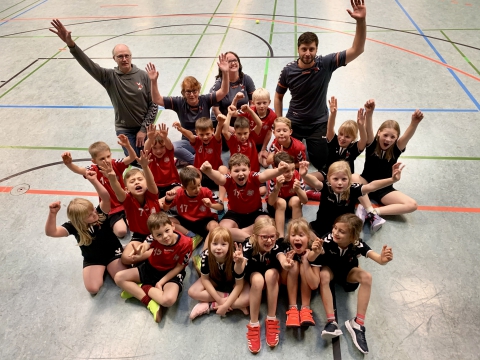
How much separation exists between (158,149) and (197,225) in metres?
0.94

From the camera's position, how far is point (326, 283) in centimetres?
266

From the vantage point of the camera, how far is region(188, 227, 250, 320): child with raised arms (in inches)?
102

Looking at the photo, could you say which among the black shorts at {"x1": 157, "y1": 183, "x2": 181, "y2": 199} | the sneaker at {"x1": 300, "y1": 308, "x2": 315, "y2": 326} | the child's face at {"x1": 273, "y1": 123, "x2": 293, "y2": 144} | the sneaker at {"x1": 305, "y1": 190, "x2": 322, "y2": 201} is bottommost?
the sneaker at {"x1": 300, "y1": 308, "x2": 315, "y2": 326}

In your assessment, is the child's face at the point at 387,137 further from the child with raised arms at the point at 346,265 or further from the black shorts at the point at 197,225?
the black shorts at the point at 197,225

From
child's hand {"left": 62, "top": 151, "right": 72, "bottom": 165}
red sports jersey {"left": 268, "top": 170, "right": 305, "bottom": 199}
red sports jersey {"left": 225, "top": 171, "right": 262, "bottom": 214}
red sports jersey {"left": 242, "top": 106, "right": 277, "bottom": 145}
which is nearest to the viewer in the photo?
child's hand {"left": 62, "top": 151, "right": 72, "bottom": 165}

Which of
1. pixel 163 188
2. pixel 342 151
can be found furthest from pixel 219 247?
pixel 342 151

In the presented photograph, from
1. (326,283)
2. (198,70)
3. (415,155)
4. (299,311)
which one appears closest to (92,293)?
(299,311)

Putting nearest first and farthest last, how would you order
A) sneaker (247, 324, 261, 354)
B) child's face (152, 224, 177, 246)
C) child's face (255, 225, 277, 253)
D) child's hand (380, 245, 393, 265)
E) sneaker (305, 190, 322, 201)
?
1. child's hand (380, 245, 393, 265)
2. sneaker (247, 324, 261, 354)
3. child's face (255, 225, 277, 253)
4. child's face (152, 224, 177, 246)
5. sneaker (305, 190, 322, 201)

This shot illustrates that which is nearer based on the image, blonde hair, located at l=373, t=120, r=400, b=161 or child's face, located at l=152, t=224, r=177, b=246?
child's face, located at l=152, t=224, r=177, b=246

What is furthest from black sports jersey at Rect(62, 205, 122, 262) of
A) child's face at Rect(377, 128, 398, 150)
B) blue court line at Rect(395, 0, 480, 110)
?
blue court line at Rect(395, 0, 480, 110)

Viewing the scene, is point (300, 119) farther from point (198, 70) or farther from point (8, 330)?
point (8, 330)

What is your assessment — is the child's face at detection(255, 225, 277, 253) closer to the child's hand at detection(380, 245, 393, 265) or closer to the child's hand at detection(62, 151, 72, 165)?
the child's hand at detection(380, 245, 393, 265)

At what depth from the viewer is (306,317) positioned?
2.58 meters

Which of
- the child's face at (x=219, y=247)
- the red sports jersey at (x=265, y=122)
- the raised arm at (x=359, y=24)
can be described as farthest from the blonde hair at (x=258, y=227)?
the raised arm at (x=359, y=24)
